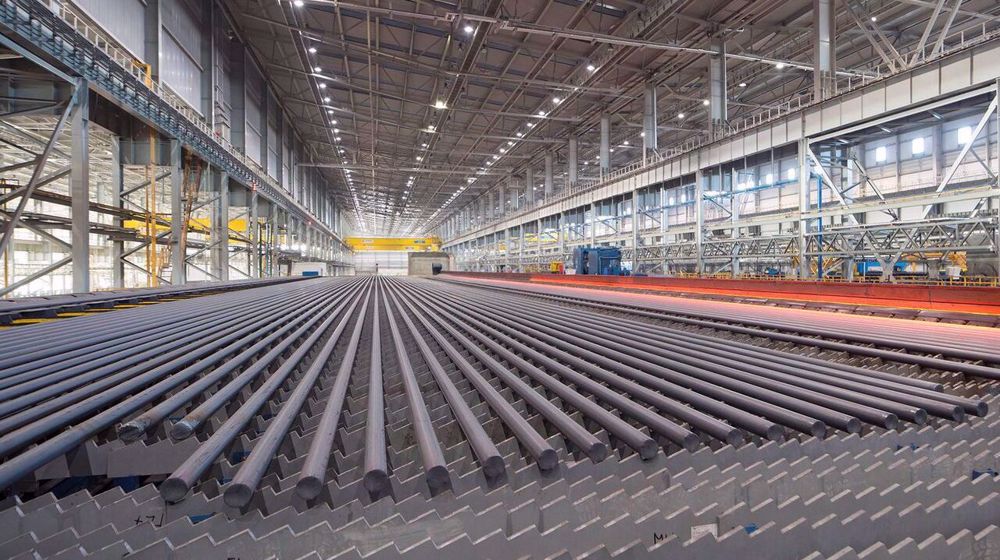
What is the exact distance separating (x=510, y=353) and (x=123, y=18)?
47.1 ft

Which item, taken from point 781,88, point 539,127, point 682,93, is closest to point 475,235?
point 539,127

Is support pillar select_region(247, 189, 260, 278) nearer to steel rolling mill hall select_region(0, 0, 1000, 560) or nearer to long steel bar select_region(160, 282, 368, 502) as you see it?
steel rolling mill hall select_region(0, 0, 1000, 560)

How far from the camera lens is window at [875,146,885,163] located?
19.1m

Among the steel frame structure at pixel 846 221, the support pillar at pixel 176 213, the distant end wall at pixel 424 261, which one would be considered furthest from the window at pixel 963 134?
the distant end wall at pixel 424 261

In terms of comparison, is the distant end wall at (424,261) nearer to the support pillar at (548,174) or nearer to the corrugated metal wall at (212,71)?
the corrugated metal wall at (212,71)

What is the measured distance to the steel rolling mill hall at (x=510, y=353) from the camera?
4.34 feet

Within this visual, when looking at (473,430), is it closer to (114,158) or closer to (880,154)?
(114,158)

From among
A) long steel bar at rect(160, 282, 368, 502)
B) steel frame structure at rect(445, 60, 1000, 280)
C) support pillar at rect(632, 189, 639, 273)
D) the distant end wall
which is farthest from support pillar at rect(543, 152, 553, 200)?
long steel bar at rect(160, 282, 368, 502)

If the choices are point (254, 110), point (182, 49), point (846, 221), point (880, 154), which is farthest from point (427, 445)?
point (254, 110)

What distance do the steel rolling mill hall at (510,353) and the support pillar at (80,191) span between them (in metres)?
0.05

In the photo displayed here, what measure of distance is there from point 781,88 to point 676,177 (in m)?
8.47

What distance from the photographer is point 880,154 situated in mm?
19219

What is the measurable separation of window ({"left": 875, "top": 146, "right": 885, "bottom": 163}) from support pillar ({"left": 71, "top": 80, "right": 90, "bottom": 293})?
25934 millimetres

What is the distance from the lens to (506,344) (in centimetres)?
396
